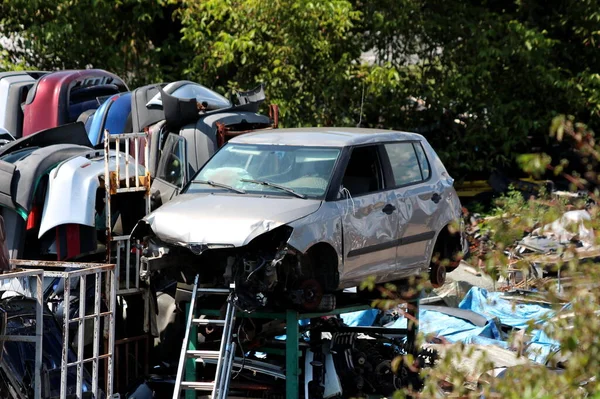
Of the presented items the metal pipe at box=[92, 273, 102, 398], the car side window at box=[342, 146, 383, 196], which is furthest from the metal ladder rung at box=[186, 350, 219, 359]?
the car side window at box=[342, 146, 383, 196]

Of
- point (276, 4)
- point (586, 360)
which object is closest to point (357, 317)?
point (276, 4)

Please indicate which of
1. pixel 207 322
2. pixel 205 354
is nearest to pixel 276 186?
pixel 207 322

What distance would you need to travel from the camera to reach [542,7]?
2111cm

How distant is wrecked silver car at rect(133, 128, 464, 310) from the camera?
921 centimetres

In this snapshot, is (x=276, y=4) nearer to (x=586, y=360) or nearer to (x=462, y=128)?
(x=462, y=128)

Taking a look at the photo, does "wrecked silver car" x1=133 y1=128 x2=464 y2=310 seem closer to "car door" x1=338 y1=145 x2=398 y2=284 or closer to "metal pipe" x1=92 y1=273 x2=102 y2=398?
"car door" x1=338 y1=145 x2=398 y2=284

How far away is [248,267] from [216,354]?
865 mm

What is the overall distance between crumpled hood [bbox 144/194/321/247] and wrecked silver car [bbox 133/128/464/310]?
0.01 meters

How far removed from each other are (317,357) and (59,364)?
2506 mm

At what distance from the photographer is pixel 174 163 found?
12.0 metres

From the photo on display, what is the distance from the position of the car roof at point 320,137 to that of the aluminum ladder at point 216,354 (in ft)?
5.73

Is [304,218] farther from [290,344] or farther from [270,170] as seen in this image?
[290,344]

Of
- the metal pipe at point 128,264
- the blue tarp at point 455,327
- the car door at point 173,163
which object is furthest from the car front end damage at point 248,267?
the blue tarp at point 455,327

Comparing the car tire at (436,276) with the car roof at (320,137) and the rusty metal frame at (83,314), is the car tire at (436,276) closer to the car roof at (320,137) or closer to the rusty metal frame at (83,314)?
the car roof at (320,137)
